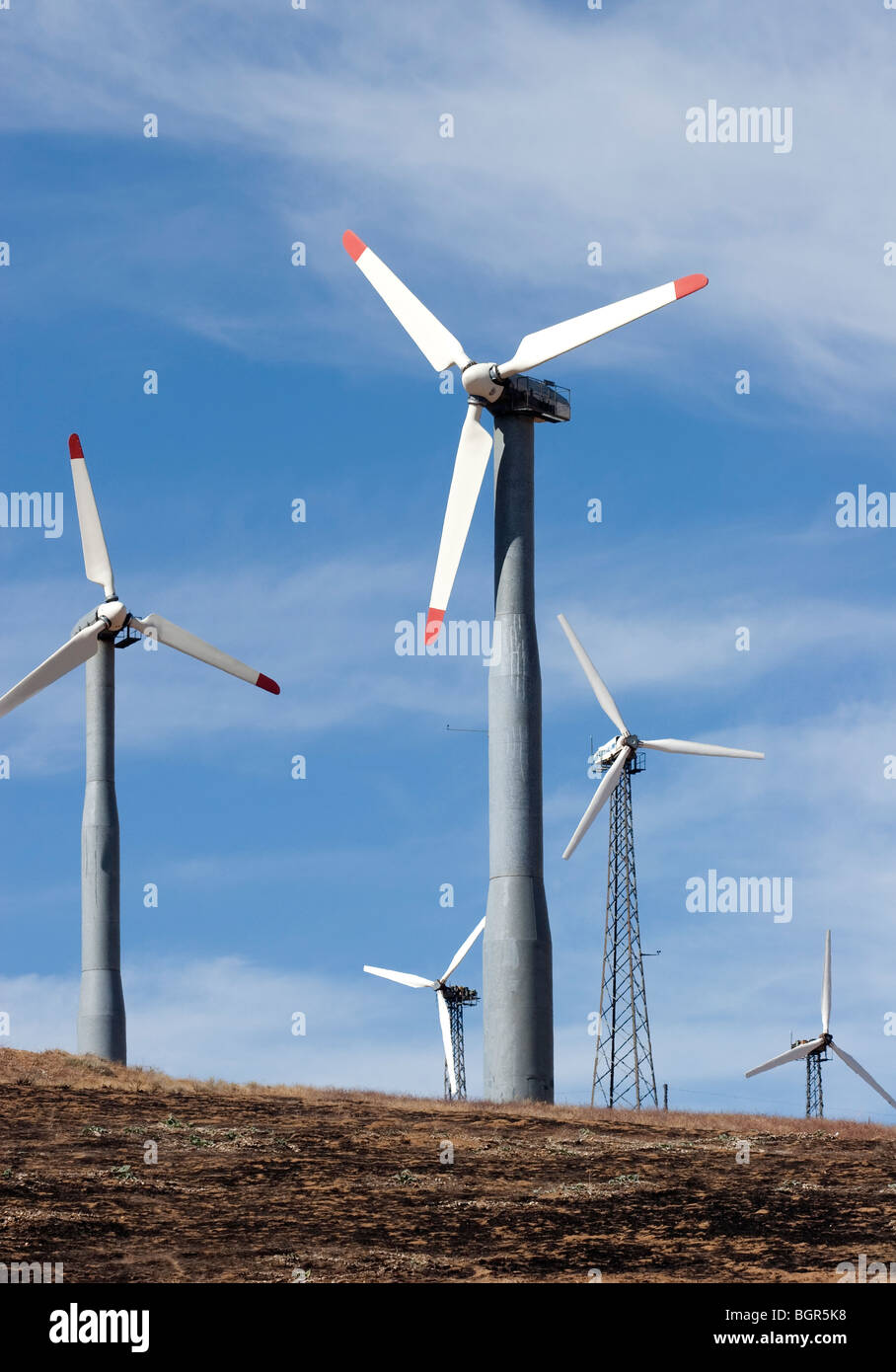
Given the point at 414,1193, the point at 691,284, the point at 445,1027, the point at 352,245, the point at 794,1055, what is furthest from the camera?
the point at 445,1027

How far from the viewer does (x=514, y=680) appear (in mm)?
47938

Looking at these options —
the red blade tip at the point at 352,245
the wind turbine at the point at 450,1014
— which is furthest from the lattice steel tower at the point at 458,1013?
the red blade tip at the point at 352,245

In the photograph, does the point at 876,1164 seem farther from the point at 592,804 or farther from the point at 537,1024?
the point at 592,804

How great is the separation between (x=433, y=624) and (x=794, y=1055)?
4407cm

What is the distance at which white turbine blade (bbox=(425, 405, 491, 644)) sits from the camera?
165ft

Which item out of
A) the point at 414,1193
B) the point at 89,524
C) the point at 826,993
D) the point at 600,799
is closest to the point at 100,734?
the point at 89,524

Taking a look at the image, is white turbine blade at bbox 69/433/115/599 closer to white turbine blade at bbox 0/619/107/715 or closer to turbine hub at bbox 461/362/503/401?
white turbine blade at bbox 0/619/107/715

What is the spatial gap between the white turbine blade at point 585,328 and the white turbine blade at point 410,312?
1.97 m

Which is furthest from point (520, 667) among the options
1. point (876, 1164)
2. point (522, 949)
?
point (876, 1164)

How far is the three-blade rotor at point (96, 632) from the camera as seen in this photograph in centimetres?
6209

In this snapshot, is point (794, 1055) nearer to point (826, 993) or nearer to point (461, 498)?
point (826, 993)

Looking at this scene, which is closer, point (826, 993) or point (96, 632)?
point (96, 632)
